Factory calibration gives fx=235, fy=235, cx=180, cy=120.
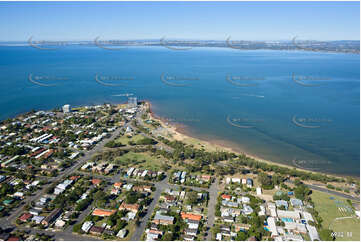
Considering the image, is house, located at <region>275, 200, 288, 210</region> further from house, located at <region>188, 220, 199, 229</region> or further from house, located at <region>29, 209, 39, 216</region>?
house, located at <region>29, 209, 39, 216</region>

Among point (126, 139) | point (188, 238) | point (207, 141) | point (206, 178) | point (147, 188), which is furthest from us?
point (207, 141)

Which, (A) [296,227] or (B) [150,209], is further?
(B) [150,209]

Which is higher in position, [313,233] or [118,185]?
[313,233]

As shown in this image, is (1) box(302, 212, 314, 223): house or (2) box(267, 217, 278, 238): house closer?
(2) box(267, 217, 278, 238): house

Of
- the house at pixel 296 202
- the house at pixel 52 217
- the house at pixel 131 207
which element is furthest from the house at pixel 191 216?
the house at pixel 52 217

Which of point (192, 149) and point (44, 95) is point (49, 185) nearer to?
point (192, 149)

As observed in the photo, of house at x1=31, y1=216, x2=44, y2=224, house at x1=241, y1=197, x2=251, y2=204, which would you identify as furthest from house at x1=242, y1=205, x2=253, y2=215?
house at x1=31, y1=216, x2=44, y2=224

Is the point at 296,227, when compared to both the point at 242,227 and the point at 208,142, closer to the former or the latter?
the point at 242,227

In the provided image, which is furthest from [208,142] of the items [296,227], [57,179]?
[57,179]
